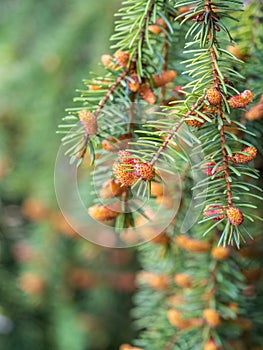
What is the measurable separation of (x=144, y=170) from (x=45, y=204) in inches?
31.9

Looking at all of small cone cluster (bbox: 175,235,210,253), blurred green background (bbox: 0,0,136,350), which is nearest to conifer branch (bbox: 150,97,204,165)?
small cone cluster (bbox: 175,235,210,253)

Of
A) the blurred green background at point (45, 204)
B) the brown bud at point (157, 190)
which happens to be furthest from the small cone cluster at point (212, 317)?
the blurred green background at point (45, 204)

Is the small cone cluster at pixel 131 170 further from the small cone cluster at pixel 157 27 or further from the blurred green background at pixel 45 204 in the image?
the blurred green background at pixel 45 204

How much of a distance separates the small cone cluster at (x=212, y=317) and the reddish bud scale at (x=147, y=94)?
0.25 meters

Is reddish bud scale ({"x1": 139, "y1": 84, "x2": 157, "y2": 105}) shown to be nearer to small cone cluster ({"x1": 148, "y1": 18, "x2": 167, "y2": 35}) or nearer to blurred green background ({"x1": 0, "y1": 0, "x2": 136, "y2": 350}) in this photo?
small cone cluster ({"x1": 148, "y1": 18, "x2": 167, "y2": 35})

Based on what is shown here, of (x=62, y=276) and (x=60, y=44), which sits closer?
(x=60, y=44)

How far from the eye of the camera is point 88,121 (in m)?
0.42

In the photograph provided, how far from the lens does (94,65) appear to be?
0.99m

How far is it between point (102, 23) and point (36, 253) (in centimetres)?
49

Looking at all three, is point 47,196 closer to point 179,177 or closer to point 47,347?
point 47,347

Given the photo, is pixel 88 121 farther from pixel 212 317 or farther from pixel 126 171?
pixel 212 317

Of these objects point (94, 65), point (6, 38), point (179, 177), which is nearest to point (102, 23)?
point (94, 65)

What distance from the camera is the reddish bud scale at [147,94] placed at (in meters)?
0.44

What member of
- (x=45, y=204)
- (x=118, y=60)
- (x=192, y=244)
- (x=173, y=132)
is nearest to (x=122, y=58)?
(x=118, y=60)
